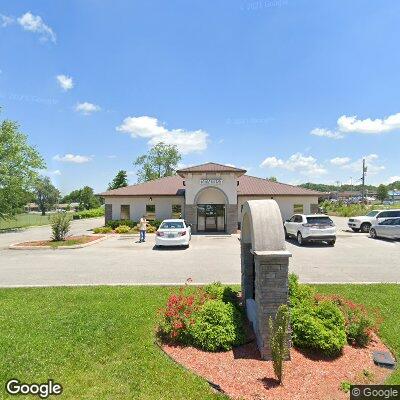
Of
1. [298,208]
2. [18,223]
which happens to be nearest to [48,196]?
[18,223]

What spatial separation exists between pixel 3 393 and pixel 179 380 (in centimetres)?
236

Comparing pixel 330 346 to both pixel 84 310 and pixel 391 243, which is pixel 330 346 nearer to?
pixel 84 310

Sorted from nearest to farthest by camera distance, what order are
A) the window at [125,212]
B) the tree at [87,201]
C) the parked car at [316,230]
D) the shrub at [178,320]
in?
the shrub at [178,320] < the parked car at [316,230] < the window at [125,212] < the tree at [87,201]

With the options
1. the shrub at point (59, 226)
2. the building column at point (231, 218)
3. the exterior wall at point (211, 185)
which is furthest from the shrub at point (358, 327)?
the exterior wall at point (211, 185)

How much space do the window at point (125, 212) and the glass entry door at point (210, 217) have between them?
24.4 feet

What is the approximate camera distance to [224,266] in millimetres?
12281

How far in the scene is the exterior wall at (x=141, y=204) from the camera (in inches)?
1140

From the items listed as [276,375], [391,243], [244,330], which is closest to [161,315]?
[244,330]

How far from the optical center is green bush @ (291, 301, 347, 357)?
16.9 feet

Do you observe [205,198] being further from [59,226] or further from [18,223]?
[18,223]

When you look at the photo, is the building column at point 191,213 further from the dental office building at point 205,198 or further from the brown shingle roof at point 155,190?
the brown shingle roof at point 155,190

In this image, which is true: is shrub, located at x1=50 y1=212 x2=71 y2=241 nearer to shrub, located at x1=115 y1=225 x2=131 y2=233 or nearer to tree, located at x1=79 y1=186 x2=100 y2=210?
shrub, located at x1=115 y1=225 x2=131 y2=233

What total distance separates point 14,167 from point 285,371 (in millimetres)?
Answer: 36660

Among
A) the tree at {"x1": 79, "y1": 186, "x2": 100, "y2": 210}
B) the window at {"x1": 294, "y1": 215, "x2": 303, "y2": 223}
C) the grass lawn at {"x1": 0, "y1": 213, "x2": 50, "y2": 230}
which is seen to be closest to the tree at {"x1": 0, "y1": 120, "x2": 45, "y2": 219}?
the grass lawn at {"x1": 0, "y1": 213, "x2": 50, "y2": 230}
